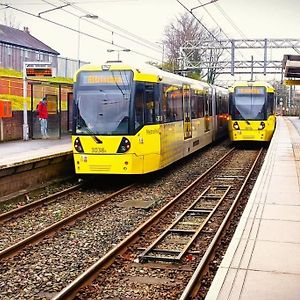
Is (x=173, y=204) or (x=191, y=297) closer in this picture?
(x=191, y=297)

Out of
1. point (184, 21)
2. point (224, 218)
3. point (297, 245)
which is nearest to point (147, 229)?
point (224, 218)

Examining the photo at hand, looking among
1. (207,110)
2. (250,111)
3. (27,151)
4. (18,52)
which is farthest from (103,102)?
(18,52)

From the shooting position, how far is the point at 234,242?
7781 mm

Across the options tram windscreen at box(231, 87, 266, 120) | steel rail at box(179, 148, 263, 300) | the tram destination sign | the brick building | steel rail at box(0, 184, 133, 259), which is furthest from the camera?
the brick building

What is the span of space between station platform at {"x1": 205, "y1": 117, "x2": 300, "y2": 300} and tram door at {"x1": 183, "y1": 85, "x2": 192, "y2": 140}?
21.5ft

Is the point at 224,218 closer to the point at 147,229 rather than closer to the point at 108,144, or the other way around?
the point at 147,229

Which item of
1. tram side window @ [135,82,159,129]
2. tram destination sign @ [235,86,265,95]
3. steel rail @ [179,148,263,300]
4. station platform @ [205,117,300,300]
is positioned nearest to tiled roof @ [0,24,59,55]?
tram destination sign @ [235,86,265,95]

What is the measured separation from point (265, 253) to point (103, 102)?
797 centimetres

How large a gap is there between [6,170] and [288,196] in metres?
6.45

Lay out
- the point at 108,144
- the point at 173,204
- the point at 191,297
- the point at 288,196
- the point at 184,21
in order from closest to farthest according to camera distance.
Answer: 1. the point at 191,297
2. the point at 288,196
3. the point at 173,204
4. the point at 108,144
5. the point at 184,21

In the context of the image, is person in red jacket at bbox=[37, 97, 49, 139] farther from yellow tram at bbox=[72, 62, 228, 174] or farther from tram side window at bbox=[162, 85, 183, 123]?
yellow tram at bbox=[72, 62, 228, 174]

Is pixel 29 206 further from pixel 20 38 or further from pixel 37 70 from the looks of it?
pixel 20 38

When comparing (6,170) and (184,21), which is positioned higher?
(184,21)

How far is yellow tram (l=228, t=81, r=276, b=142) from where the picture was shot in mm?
26406
